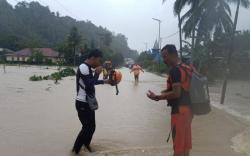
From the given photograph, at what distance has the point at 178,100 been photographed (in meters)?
5.35

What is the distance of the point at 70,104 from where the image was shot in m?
A: 15.7

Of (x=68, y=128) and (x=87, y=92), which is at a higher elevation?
(x=87, y=92)

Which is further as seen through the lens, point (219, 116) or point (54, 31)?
point (54, 31)

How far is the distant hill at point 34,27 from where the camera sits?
301ft

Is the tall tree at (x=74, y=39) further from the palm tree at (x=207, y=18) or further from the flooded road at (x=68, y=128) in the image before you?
the flooded road at (x=68, y=128)

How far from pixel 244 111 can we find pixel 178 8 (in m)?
26.7

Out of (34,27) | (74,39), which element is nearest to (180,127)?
(74,39)

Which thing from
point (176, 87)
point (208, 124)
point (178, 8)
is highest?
point (178, 8)

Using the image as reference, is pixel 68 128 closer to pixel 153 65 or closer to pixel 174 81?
pixel 174 81

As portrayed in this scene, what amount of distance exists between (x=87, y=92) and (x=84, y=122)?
509 mm

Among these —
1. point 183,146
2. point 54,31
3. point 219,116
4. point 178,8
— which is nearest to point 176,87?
point 183,146

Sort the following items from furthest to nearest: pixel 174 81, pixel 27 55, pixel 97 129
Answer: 1. pixel 27 55
2. pixel 97 129
3. pixel 174 81

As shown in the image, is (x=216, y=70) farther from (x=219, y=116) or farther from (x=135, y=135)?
(x=135, y=135)

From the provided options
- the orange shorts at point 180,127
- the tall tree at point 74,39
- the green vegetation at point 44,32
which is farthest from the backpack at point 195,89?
the tall tree at point 74,39
